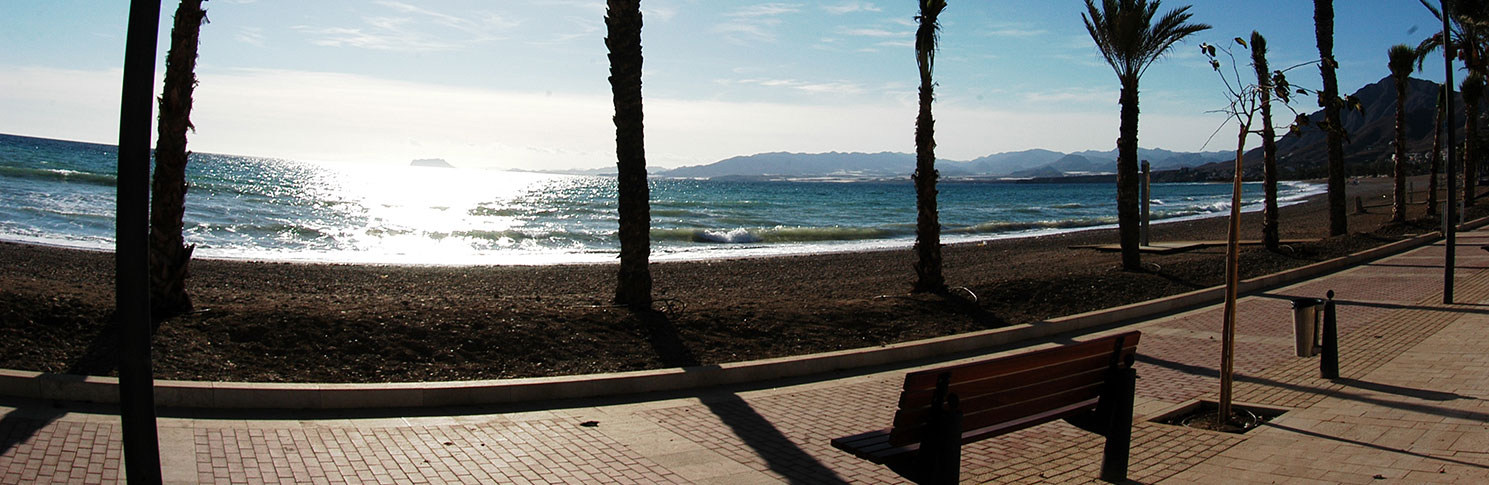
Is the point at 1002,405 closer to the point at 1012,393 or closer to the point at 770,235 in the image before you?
the point at 1012,393

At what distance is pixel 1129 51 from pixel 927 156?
5.27 m

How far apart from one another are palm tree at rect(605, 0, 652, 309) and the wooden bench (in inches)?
194

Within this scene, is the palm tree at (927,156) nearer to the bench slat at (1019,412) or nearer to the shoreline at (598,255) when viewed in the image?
the bench slat at (1019,412)

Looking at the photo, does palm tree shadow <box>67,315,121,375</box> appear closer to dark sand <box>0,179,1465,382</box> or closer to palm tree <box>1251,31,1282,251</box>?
dark sand <box>0,179,1465,382</box>

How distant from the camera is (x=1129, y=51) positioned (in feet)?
48.0

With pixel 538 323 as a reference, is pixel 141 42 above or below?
above

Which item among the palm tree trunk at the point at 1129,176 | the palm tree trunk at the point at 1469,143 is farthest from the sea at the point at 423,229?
the palm tree trunk at the point at 1469,143

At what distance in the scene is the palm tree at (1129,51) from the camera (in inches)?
563

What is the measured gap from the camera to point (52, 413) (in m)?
5.63

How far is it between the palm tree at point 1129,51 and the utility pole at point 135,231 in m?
13.5

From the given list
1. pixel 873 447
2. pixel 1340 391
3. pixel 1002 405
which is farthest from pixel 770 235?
pixel 873 447

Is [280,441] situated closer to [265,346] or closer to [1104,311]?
[265,346]

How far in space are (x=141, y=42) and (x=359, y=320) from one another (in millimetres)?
4607

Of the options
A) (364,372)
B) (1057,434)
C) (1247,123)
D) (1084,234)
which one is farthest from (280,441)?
(1084,234)
